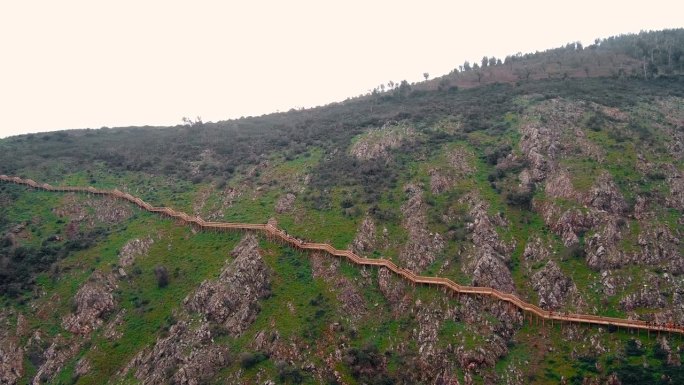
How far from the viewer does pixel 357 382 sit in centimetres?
5906

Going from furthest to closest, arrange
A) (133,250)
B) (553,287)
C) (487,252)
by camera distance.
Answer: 1. (133,250)
2. (487,252)
3. (553,287)

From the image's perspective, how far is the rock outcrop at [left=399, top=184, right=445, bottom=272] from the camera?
73562 millimetres

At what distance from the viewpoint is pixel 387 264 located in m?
73.0

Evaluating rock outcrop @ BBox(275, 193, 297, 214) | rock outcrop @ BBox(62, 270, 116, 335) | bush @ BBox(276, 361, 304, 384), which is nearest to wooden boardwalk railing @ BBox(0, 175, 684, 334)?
rock outcrop @ BBox(275, 193, 297, 214)

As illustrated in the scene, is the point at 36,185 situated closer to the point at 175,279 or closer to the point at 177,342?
the point at 175,279

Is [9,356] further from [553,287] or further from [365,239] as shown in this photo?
[553,287]

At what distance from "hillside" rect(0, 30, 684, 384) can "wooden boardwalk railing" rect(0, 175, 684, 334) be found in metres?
0.96

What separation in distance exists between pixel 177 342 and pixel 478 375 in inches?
1451

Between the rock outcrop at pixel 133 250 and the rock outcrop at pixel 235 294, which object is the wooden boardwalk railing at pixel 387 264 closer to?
the rock outcrop at pixel 235 294

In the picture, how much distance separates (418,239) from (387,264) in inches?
279

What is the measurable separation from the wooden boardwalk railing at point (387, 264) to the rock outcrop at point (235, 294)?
704 cm

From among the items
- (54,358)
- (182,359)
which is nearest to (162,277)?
(182,359)

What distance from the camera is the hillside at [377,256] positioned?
60656mm

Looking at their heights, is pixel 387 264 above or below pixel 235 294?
below
